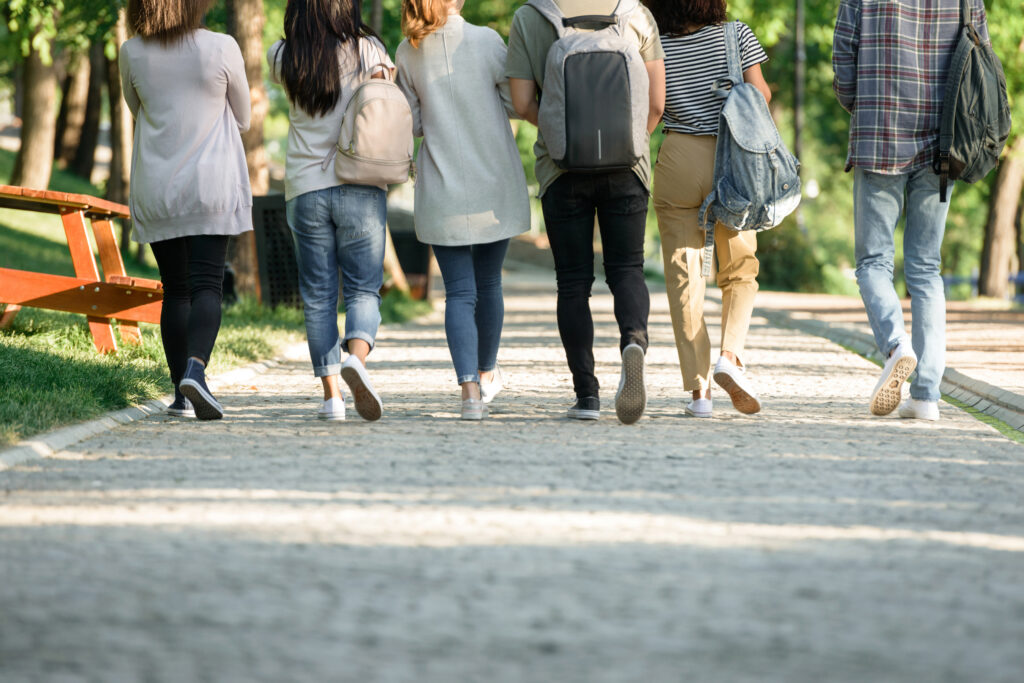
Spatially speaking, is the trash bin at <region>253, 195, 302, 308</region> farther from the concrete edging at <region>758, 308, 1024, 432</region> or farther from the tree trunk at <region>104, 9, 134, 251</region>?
the concrete edging at <region>758, 308, 1024, 432</region>

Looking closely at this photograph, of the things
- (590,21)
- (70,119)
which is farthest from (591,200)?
(70,119)

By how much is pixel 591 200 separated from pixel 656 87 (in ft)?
1.96

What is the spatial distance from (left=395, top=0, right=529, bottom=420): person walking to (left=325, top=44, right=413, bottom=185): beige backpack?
214 mm

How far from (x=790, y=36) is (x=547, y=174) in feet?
99.2

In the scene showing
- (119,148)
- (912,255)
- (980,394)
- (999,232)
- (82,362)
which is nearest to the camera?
(912,255)

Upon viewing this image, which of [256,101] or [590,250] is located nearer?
[590,250]

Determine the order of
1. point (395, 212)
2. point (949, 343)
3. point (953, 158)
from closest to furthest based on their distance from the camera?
point (953, 158) → point (949, 343) → point (395, 212)

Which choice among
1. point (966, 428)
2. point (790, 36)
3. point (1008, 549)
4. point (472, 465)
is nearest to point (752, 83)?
point (966, 428)

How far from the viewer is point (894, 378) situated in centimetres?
630

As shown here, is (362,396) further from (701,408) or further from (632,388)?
(701,408)

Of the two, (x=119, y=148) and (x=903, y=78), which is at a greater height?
(x=903, y=78)

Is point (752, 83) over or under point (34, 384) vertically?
over

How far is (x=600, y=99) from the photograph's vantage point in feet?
19.4

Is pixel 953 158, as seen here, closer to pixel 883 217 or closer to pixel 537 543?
pixel 883 217
